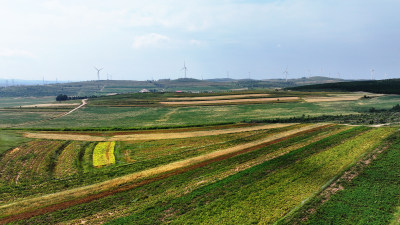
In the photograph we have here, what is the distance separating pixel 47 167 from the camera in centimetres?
3781

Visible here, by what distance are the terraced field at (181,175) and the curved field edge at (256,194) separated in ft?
0.32

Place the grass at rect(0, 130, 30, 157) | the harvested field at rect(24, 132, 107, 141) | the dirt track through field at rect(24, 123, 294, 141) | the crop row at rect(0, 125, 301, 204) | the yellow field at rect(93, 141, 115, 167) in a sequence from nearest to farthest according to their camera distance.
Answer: the crop row at rect(0, 125, 301, 204), the yellow field at rect(93, 141, 115, 167), the grass at rect(0, 130, 30, 157), the dirt track through field at rect(24, 123, 294, 141), the harvested field at rect(24, 132, 107, 141)

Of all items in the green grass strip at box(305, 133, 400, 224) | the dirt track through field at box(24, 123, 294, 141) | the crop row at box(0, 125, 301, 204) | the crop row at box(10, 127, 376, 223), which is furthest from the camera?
the dirt track through field at box(24, 123, 294, 141)

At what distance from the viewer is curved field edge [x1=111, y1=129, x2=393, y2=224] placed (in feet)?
75.3

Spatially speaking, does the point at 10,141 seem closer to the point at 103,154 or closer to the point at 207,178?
the point at 103,154

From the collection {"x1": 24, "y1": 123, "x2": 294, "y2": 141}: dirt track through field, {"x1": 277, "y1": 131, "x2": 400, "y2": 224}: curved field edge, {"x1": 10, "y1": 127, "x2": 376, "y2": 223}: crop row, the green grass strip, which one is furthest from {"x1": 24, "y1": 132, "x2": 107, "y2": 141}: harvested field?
the green grass strip

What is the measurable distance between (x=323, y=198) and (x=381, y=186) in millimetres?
7398

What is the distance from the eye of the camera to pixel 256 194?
26.6 metres

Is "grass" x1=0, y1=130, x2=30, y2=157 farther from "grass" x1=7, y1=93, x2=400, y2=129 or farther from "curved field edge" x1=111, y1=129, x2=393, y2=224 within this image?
"curved field edge" x1=111, y1=129, x2=393, y2=224

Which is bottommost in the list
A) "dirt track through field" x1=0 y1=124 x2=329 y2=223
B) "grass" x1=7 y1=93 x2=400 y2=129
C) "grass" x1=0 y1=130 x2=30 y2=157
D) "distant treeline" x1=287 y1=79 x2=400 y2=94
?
"dirt track through field" x1=0 y1=124 x2=329 y2=223

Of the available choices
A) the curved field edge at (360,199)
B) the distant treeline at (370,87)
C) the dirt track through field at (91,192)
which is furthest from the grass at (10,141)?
the distant treeline at (370,87)

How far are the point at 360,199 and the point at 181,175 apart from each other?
66.8 feet

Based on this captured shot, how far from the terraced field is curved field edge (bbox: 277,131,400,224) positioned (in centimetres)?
62

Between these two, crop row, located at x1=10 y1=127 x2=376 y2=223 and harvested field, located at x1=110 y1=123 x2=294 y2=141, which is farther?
harvested field, located at x1=110 y1=123 x2=294 y2=141
